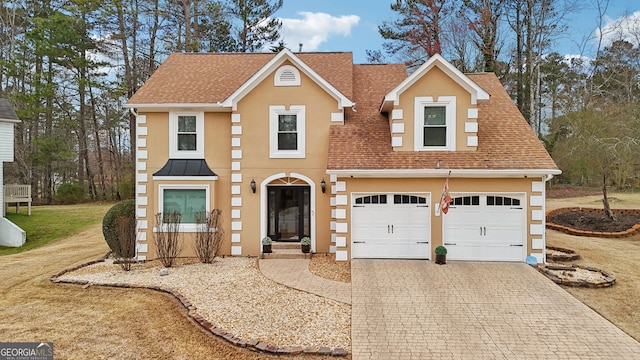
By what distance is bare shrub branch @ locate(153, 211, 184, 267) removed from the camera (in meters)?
11.7

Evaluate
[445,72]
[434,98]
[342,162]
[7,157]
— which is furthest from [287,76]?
[7,157]

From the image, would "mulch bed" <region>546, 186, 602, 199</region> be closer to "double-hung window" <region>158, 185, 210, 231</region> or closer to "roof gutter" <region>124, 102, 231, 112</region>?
"roof gutter" <region>124, 102, 231, 112</region>

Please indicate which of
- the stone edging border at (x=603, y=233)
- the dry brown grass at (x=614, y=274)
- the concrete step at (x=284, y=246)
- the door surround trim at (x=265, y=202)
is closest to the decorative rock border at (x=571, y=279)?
the dry brown grass at (x=614, y=274)

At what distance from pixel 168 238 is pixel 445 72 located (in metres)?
10.7

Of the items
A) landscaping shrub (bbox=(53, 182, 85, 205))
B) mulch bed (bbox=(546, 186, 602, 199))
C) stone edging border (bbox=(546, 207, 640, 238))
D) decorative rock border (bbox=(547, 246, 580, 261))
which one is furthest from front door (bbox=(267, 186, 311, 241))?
landscaping shrub (bbox=(53, 182, 85, 205))

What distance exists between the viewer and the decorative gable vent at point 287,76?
1287cm

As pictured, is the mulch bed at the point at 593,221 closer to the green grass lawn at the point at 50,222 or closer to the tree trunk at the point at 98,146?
the green grass lawn at the point at 50,222

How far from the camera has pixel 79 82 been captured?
28875 millimetres

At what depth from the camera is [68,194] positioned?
101 feet

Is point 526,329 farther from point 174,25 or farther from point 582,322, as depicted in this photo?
point 174,25

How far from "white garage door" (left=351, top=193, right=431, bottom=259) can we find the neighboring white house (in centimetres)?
1825

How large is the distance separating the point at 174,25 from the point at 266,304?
2698cm

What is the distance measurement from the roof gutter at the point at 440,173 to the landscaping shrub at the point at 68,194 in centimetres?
2909

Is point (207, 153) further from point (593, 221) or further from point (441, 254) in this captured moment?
point (593, 221)
